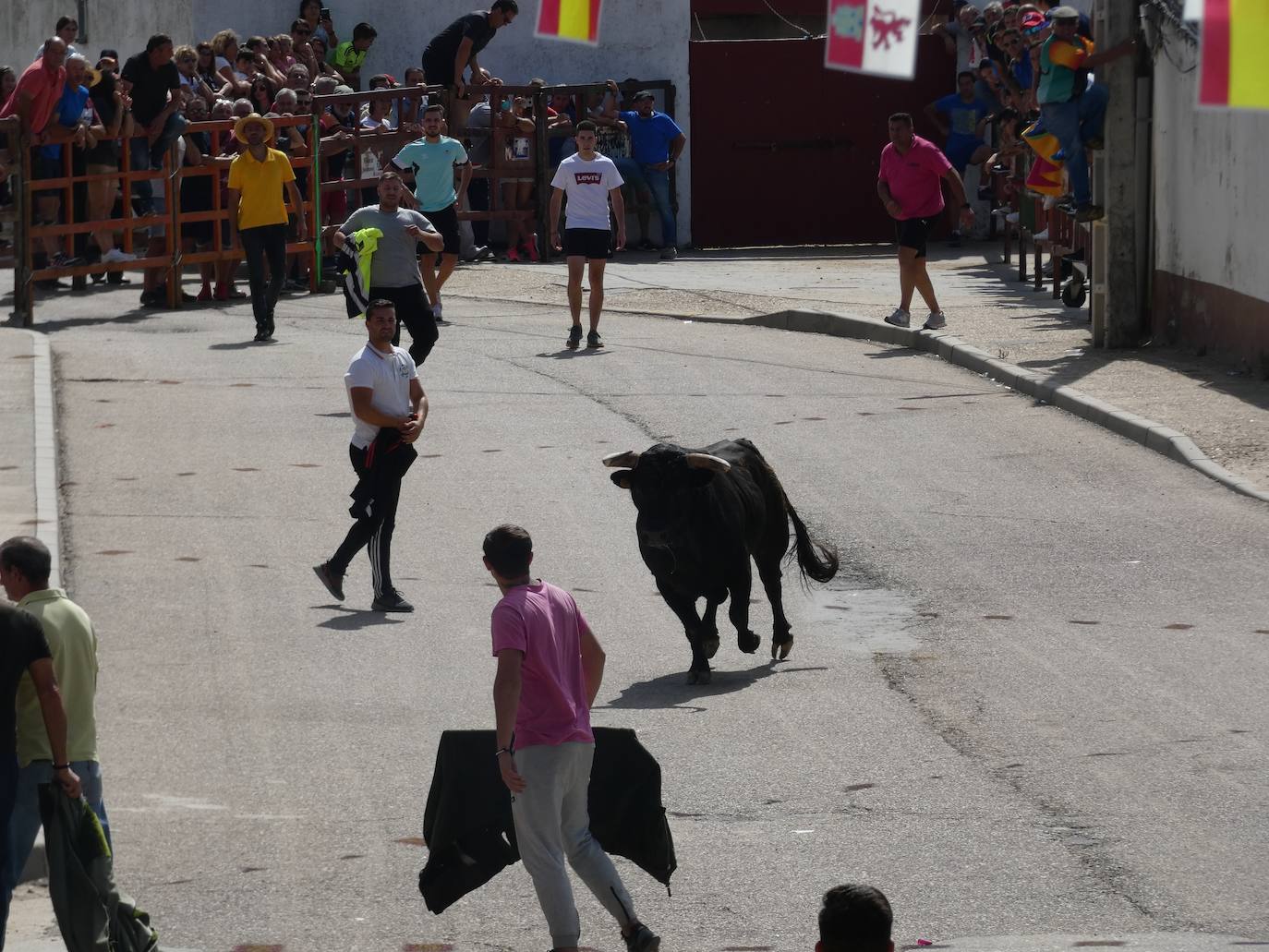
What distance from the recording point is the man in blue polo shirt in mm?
29719

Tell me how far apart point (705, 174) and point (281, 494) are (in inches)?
706

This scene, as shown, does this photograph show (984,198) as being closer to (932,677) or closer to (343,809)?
(932,677)

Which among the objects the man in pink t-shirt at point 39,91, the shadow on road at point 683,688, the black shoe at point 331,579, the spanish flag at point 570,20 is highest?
the man in pink t-shirt at point 39,91

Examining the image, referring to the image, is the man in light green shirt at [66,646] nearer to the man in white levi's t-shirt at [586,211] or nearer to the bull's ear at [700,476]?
the bull's ear at [700,476]

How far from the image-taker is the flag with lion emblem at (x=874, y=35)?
29.0ft

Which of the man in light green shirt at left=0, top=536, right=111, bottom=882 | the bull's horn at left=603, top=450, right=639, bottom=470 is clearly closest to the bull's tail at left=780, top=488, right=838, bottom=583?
the bull's horn at left=603, top=450, right=639, bottom=470

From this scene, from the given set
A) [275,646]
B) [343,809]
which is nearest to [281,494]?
[275,646]

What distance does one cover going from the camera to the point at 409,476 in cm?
1503

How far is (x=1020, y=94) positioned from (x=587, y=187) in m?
8.65

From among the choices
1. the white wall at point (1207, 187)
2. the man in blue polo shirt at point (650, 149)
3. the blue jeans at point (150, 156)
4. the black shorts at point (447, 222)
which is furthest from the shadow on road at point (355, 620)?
the man in blue polo shirt at point (650, 149)

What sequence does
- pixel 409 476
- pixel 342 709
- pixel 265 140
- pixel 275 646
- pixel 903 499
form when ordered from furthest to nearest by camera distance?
pixel 265 140 → pixel 409 476 → pixel 903 499 → pixel 275 646 → pixel 342 709

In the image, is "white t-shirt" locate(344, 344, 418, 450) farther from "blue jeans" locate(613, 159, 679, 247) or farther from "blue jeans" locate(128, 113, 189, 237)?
"blue jeans" locate(613, 159, 679, 247)

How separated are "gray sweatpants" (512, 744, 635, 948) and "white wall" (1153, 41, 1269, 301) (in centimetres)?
1235

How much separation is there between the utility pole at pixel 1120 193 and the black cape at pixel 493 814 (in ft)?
45.4
